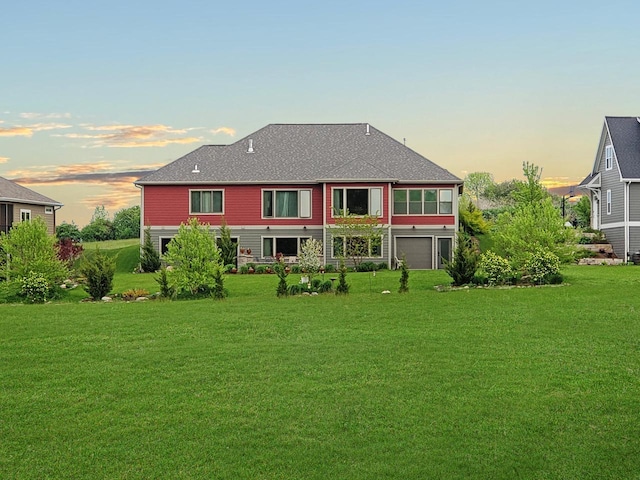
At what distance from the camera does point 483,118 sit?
1313 inches

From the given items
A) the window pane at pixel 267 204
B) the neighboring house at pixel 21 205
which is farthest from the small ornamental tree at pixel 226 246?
the neighboring house at pixel 21 205

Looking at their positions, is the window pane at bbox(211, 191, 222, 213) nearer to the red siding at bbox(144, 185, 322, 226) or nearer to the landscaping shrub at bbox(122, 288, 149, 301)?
the red siding at bbox(144, 185, 322, 226)

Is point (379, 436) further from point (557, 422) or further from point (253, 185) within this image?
point (253, 185)

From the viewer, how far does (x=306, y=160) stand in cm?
3484

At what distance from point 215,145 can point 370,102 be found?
9.02 metres

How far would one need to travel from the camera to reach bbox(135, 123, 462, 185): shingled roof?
3288 cm

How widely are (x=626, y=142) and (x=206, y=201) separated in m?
22.7

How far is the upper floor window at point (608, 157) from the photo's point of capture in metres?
36.1

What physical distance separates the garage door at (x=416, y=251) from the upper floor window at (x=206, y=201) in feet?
30.8

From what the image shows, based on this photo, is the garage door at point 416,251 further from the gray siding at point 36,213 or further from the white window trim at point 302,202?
the gray siding at point 36,213

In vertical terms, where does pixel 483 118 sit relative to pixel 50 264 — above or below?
above

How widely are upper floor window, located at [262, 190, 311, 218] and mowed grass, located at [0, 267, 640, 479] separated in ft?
58.2

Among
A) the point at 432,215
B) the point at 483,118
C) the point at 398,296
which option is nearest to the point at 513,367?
the point at 398,296

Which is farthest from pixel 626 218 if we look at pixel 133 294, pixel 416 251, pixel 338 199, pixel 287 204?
pixel 133 294
